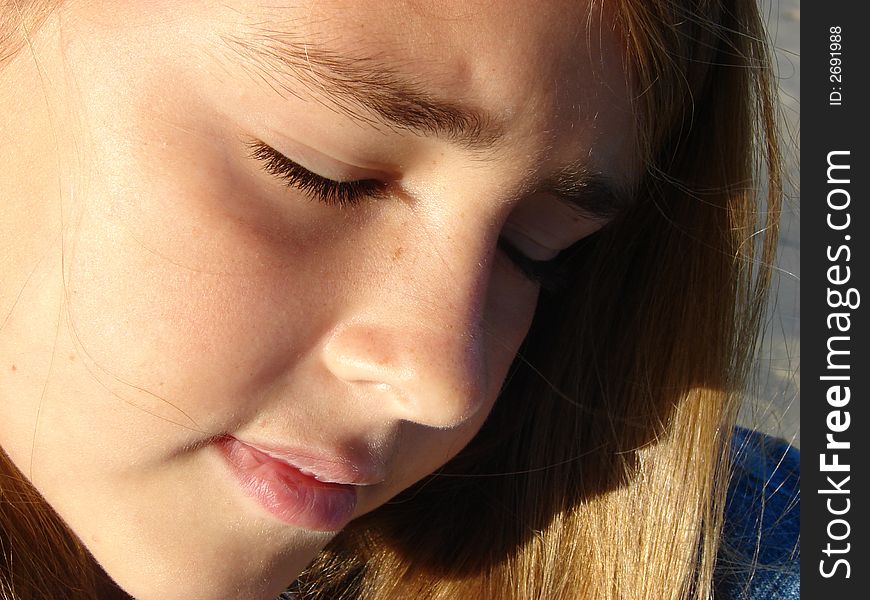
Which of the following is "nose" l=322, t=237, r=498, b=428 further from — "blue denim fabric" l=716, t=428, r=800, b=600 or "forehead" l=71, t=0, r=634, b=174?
"blue denim fabric" l=716, t=428, r=800, b=600

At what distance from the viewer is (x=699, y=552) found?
5.57 feet

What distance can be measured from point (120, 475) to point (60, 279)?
0.22m

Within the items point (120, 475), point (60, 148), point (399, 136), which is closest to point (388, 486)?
point (120, 475)

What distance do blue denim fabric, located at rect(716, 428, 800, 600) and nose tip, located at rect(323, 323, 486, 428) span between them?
0.88 meters

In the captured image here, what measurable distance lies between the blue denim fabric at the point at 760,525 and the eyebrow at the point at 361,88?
3.39ft

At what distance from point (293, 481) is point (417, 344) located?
8.2 inches

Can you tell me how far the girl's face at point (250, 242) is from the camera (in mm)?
1037

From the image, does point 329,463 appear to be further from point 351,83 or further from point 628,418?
point 628,418

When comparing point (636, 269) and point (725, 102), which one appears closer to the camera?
point (725, 102)

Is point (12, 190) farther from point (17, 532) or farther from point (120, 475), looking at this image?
point (17, 532)

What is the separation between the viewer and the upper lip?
111 centimetres

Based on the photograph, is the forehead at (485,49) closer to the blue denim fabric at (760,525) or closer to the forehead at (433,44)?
the forehead at (433,44)

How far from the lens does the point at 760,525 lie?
1854 millimetres

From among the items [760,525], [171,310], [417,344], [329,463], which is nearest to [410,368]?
[417,344]
